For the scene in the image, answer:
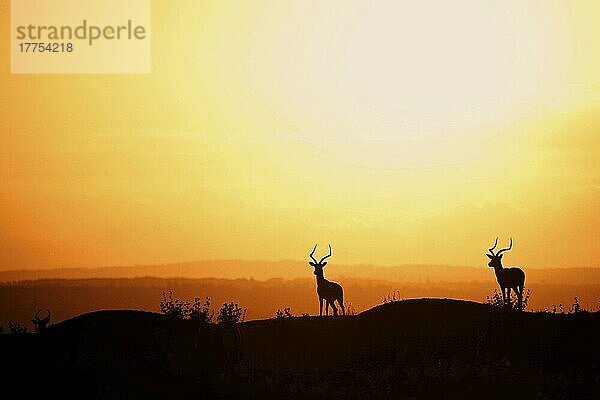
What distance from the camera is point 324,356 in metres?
29.3

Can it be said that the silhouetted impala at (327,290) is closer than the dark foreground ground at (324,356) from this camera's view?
No

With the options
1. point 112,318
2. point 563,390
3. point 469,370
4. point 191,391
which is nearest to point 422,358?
point 469,370

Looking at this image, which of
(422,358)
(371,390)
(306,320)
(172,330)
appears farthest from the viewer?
(306,320)

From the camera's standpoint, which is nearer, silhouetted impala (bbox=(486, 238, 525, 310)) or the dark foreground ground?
the dark foreground ground

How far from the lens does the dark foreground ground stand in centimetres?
2516

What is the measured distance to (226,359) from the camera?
93.9ft

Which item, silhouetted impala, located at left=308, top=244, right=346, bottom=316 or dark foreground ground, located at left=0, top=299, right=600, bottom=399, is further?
silhouetted impala, located at left=308, top=244, right=346, bottom=316

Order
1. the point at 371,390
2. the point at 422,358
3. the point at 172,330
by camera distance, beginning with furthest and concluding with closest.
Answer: the point at 172,330
the point at 422,358
the point at 371,390

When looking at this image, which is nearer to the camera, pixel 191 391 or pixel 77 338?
pixel 191 391

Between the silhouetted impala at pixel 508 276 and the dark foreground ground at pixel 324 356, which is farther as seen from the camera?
the silhouetted impala at pixel 508 276

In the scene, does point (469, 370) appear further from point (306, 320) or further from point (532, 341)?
point (306, 320)

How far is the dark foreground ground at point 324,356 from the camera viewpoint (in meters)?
25.2

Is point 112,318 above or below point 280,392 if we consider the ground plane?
above

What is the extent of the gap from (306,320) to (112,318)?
5570 mm
